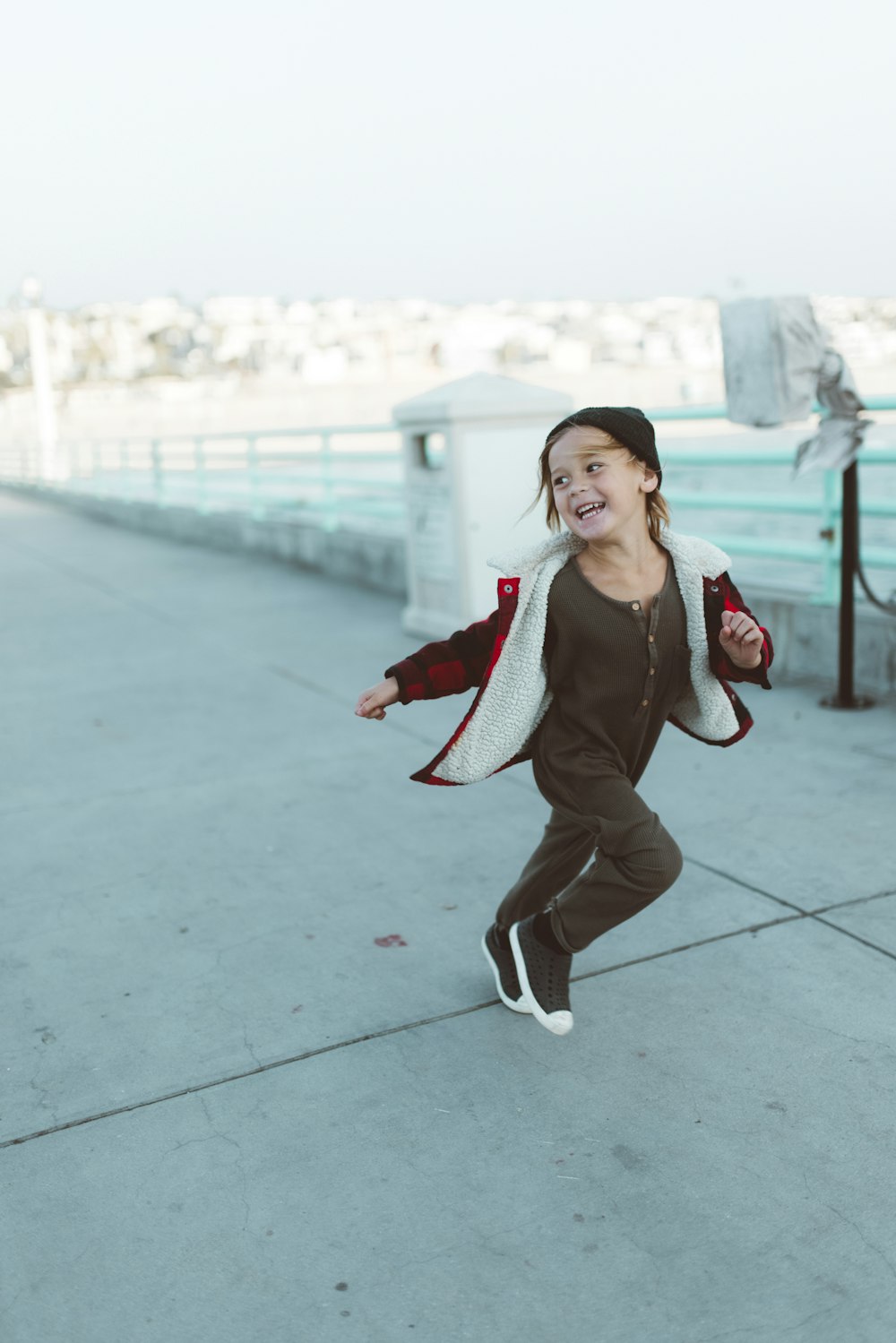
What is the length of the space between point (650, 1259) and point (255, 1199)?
727 millimetres

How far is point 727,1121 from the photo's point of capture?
2.63 metres

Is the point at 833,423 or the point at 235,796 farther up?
the point at 833,423

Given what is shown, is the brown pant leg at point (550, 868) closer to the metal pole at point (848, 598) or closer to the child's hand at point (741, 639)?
the child's hand at point (741, 639)

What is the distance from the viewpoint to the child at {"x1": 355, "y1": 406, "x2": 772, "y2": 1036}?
8.90ft

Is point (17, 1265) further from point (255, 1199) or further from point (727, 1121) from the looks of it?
point (727, 1121)

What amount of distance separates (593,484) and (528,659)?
0.39 m

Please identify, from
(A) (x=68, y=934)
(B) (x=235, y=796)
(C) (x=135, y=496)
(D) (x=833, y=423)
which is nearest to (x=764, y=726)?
(D) (x=833, y=423)

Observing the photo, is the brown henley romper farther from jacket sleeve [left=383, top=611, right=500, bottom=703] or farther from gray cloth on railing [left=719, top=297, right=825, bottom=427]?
gray cloth on railing [left=719, top=297, right=825, bottom=427]

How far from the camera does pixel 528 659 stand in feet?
9.11

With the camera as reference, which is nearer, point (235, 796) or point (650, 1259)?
point (650, 1259)

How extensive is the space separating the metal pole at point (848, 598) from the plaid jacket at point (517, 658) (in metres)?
2.94

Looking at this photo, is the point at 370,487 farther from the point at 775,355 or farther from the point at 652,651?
the point at 652,651

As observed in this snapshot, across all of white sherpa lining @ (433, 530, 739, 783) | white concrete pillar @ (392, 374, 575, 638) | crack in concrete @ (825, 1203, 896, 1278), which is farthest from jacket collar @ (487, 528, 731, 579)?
white concrete pillar @ (392, 374, 575, 638)

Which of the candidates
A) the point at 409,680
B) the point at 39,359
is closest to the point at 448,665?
the point at 409,680
